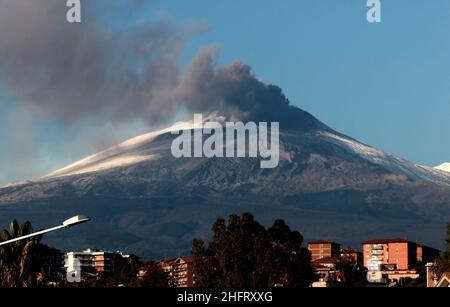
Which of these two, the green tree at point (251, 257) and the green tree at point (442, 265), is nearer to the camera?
the green tree at point (442, 265)

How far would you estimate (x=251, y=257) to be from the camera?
16100cm

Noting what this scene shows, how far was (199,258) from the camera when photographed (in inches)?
6594

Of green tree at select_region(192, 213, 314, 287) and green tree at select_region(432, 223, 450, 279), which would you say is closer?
green tree at select_region(432, 223, 450, 279)

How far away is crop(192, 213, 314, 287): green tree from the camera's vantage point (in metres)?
155

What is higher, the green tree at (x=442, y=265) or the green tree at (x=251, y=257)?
the green tree at (x=251, y=257)

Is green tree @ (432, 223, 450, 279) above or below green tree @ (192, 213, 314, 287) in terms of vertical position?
below

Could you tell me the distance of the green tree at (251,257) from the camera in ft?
509

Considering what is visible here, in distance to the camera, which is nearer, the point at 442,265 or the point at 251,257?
the point at 442,265

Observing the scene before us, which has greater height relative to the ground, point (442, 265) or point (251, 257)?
point (251, 257)
